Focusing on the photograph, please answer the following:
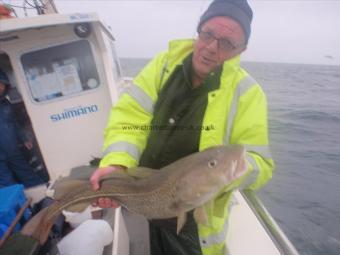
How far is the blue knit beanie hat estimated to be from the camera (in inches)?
78.2

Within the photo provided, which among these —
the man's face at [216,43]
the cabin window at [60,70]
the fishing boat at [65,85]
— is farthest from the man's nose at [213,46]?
the cabin window at [60,70]

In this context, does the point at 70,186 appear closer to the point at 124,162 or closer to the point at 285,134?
the point at 124,162

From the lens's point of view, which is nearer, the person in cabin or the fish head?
the fish head

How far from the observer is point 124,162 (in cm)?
223

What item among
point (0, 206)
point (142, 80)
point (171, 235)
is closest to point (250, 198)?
point (171, 235)

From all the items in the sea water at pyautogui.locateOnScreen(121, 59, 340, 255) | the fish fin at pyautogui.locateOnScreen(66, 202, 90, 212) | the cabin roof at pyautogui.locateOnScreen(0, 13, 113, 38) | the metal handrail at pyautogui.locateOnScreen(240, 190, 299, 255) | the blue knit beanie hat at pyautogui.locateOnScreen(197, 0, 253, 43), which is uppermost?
the cabin roof at pyautogui.locateOnScreen(0, 13, 113, 38)

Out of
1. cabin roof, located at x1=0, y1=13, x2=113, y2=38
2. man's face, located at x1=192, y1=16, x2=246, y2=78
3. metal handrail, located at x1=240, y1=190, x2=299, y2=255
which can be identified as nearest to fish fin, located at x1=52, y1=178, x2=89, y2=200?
man's face, located at x1=192, y1=16, x2=246, y2=78

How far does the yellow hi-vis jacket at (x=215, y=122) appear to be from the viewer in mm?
1949

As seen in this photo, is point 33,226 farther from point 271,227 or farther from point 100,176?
point 271,227

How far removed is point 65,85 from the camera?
4996mm

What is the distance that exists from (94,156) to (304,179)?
6.55 metres

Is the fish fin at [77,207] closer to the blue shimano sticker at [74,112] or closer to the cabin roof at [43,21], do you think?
the cabin roof at [43,21]

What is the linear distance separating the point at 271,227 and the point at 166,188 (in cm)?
146

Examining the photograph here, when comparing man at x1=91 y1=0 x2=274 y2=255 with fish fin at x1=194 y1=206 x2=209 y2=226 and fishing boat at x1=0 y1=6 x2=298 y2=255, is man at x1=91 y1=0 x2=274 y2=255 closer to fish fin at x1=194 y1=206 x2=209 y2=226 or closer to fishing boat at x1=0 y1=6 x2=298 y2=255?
fish fin at x1=194 y1=206 x2=209 y2=226
